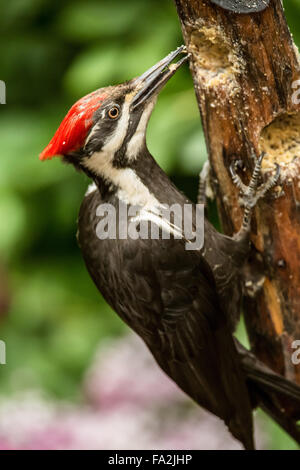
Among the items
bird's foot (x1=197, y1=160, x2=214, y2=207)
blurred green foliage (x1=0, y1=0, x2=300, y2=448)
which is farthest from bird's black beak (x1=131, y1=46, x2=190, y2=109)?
blurred green foliage (x1=0, y1=0, x2=300, y2=448)

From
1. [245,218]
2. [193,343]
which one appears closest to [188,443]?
[193,343]

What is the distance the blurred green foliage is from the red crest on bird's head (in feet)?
2.65

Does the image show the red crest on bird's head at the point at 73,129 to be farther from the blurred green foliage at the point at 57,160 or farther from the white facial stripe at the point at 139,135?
the blurred green foliage at the point at 57,160

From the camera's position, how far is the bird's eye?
2.12 m

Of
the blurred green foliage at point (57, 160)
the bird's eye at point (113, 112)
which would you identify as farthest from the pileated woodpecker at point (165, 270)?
the blurred green foliage at point (57, 160)

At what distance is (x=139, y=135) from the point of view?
2.22 m

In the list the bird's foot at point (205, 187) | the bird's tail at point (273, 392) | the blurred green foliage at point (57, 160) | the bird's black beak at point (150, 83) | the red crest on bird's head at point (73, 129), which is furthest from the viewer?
the blurred green foliage at point (57, 160)

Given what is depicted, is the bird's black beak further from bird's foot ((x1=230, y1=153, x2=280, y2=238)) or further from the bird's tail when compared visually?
the bird's tail

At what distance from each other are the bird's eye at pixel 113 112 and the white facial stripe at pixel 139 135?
9cm

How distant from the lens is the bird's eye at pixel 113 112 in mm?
2125

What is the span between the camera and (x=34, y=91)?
12.8 feet

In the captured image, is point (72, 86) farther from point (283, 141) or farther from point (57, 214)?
point (283, 141)

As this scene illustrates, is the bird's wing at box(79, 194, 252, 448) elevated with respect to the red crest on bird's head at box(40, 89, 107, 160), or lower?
lower

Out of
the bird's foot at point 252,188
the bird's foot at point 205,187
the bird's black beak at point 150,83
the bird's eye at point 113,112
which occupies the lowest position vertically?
the bird's foot at point 252,188
